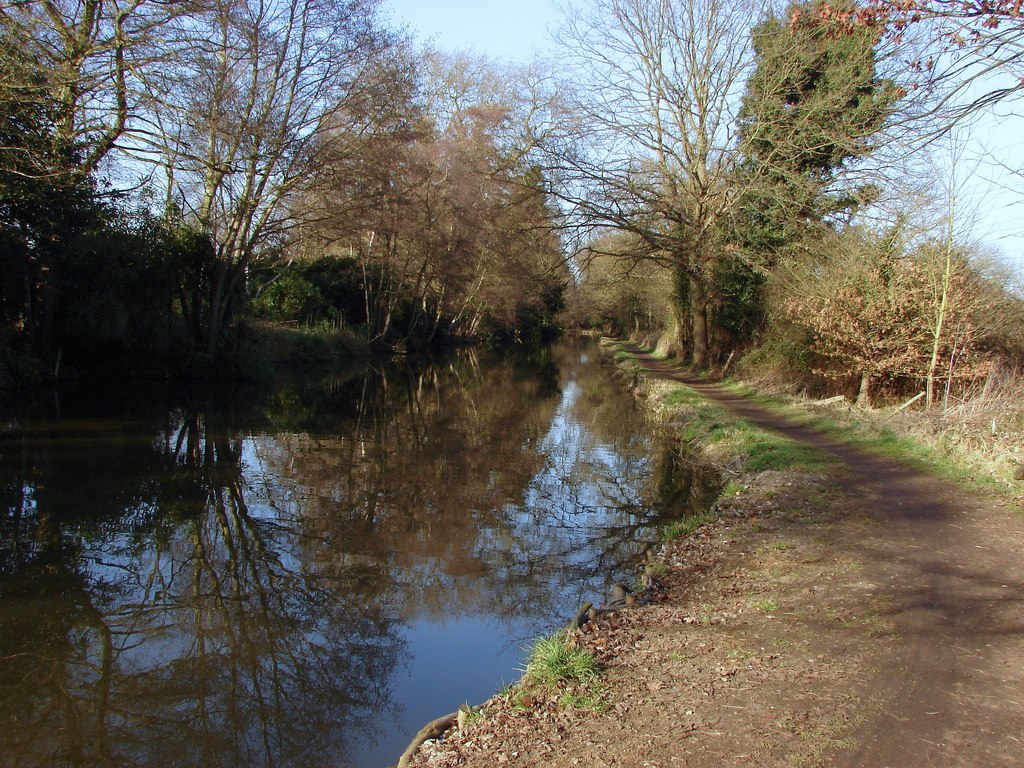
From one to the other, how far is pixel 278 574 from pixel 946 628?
17.5 feet

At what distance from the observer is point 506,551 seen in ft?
24.9

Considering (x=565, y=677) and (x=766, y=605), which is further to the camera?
(x=766, y=605)

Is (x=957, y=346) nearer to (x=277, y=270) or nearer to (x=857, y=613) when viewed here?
(x=857, y=613)

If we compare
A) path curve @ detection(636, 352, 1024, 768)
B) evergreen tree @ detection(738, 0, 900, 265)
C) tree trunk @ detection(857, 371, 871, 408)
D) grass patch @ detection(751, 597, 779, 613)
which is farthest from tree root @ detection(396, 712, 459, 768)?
evergreen tree @ detection(738, 0, 900, 265)

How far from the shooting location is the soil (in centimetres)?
342

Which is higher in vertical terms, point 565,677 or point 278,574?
point 565,677

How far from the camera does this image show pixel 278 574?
263 inches

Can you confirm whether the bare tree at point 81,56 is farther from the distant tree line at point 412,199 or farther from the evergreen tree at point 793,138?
the evergreen tree at point 793,138

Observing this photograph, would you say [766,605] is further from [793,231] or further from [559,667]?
[793,231]

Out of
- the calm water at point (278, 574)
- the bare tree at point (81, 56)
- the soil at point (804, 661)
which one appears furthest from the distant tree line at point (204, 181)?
the soil at point (804, 661)

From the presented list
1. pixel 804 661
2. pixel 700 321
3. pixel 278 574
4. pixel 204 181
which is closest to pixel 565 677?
pixel 804 661

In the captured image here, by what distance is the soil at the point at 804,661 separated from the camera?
135 inches

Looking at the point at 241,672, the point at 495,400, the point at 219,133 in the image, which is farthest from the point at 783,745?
the point at 495,400

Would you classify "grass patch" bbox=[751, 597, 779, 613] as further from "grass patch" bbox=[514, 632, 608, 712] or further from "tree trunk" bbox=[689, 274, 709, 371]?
"tree trunk" bbox=[689, 274, 709, 371]
